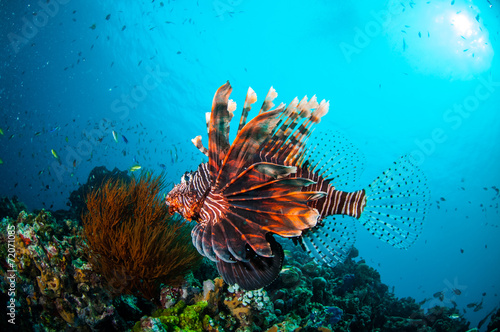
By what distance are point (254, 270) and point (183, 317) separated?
1295mm

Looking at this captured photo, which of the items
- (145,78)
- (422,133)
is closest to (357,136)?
(422,133)

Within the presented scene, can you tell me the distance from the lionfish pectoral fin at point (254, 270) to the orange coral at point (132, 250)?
1545mm

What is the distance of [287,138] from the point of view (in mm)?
2869

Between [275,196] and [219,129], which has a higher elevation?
[219,129]

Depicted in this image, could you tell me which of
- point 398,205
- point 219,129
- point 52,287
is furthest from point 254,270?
point 52,287

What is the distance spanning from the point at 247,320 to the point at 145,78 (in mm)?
54470

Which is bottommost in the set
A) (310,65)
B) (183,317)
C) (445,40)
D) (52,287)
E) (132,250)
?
(183,317)

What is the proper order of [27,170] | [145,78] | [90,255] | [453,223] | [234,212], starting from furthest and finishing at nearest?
[453,223] < [27,170] < [145,78] < [90,255] < [234,212]

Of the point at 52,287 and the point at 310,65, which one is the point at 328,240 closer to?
the point at 52,287

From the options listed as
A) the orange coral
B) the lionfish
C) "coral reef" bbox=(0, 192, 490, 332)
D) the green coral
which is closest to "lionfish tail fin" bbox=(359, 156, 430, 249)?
the lionfish

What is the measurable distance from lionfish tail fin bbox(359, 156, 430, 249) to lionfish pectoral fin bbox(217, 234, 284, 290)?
1.39 m

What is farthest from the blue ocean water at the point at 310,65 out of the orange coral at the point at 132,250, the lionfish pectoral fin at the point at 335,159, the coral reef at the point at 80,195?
the lionfish pectoral fin at the point at 335,159

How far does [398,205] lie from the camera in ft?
10.3

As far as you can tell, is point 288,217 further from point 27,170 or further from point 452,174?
point 27,170
